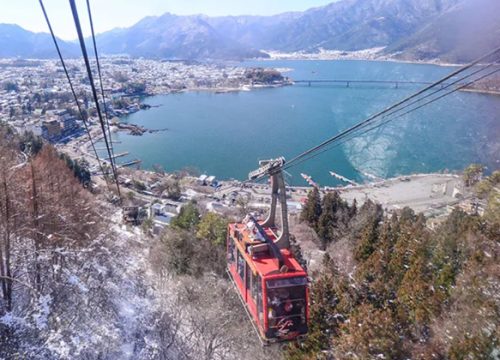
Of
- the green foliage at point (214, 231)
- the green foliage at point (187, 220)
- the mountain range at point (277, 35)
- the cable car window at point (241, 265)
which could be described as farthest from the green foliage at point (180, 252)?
the mountain range at point (277, 35)

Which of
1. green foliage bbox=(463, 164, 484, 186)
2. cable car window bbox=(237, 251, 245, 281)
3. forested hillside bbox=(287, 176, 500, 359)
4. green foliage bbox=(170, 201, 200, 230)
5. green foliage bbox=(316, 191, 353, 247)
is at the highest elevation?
cable car window bbox=(237, 251, 245, 281)

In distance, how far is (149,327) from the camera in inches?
199

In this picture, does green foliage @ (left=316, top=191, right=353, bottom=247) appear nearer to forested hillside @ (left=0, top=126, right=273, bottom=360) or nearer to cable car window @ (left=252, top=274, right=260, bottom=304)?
forested hillside @ (left=0, top=126, right=273, bottom=360)

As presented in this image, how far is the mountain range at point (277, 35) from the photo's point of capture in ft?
272

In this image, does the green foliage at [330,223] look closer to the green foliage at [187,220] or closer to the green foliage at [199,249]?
the green foliage at [199,249]

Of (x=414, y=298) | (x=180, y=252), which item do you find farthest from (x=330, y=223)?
(x=414, y=298)

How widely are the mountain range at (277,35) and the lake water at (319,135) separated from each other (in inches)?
885

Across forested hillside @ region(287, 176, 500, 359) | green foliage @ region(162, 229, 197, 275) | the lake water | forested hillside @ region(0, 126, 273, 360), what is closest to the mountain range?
the lake water

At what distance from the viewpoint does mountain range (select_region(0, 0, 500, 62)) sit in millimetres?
82812

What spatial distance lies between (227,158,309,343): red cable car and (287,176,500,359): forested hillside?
946 mm

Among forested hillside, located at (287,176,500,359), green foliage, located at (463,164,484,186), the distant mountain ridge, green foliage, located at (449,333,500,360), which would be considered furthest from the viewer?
the distant mountain ridge

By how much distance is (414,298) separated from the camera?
421 cm

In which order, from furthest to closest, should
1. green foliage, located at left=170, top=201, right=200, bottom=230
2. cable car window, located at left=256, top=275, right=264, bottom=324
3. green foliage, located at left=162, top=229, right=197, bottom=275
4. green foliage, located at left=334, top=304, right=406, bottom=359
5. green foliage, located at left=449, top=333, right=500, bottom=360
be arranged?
green foliage, located at left=170, top=201, right=200, bottom=230
green foliage, located at left=162, top=229, right=197, bottom=275
green foliage, located at left=334, top=304, right=406, bottom=359
cable car window, located at left=256, top=275, right=264, bottom=324
green foliage, located at left=449, top=333, right=500, bottom=360

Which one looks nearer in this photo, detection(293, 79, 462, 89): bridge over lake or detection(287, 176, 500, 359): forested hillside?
detection(287, 176, 500, 359): forested hillside
